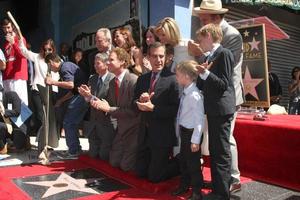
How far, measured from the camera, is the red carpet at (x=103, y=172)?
371 cm

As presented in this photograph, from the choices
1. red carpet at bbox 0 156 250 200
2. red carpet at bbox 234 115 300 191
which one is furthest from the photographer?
red carpet at bbox 0 156 250 200

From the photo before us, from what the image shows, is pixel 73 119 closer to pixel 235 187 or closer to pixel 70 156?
pixel 70 156

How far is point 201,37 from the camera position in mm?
3520

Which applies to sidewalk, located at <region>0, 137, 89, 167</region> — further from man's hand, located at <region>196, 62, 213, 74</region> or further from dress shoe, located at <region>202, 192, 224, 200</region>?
man's hand, located at <region>196, 62, 213, 74</region>

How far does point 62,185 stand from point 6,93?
2471 mm

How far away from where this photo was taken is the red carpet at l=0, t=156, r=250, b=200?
3.71 metres

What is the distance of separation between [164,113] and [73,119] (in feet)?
6.80

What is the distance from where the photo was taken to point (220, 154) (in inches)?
135

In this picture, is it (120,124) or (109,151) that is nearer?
(120,124)

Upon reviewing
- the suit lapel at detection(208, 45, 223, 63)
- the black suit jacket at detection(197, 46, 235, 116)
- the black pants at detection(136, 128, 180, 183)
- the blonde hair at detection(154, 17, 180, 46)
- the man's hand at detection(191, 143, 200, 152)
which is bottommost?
the black pants at detection(136, 128, 180, 183)

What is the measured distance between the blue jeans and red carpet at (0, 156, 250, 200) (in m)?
0.34

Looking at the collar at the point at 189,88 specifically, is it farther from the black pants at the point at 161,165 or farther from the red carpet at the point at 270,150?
the red carpet at the point at 270,150

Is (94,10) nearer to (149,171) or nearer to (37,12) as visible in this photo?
(37,12)

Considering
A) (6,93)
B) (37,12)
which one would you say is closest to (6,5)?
(37,12)
